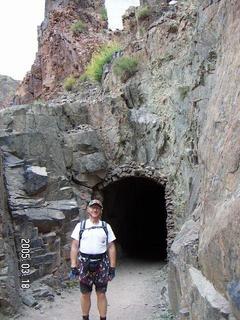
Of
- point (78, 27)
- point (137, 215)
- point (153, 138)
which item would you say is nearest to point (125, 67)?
point (153, 138)

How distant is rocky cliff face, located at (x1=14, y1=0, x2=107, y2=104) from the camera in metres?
20.2

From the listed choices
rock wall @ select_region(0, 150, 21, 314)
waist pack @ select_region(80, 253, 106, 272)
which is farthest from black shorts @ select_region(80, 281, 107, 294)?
rock wall @ select_region(0, 150, 21, 314)

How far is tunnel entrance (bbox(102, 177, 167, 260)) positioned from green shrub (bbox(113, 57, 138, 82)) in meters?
3.29

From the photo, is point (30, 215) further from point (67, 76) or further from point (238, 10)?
point (67, 76)

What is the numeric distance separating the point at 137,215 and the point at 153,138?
5.26m

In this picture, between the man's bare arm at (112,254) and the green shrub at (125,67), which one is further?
the green shrub at (125,67)

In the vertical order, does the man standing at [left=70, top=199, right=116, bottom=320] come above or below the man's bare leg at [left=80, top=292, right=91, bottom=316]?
above

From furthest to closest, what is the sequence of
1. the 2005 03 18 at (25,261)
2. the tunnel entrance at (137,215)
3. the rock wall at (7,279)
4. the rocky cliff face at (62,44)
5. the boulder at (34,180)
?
the rocky cliff face at (62,44), the tunnel entrance at (137,215), the boulder at (34,180), the 2005 03 18 at (25,261), the rock wall at (7,279)

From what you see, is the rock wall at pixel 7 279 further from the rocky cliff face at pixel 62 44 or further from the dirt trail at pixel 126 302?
the rocky cliff face at pixel 62 44

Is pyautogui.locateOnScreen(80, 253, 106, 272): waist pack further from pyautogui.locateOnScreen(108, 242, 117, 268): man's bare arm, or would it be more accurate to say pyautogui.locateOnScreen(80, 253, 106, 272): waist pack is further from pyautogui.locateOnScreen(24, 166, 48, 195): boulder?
pyautogui.locateOnScreen(24, 166, 48, 195): boulder

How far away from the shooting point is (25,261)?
30.3ft

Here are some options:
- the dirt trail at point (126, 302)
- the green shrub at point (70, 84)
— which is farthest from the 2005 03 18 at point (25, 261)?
the green shrub at point (70, 84)

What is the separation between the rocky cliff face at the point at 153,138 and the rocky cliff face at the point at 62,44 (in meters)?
4.35

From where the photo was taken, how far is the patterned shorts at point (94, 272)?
567 centimetres
